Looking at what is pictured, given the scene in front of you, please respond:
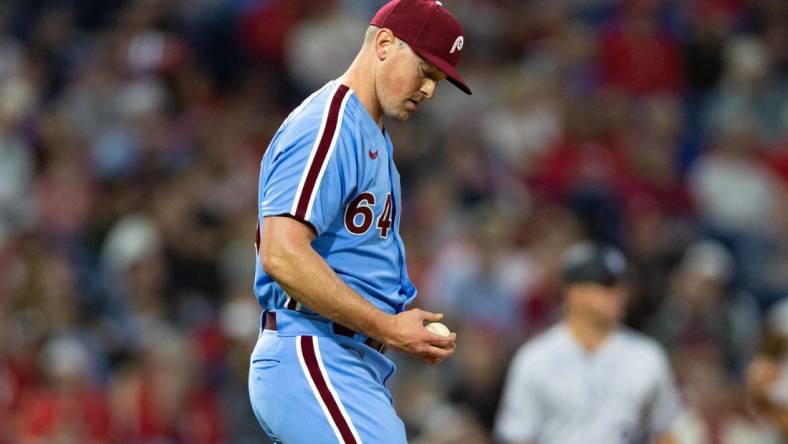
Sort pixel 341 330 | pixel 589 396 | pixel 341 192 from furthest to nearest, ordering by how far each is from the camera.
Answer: pixel 589 396 → pixel 341 330 → pixel 341 192

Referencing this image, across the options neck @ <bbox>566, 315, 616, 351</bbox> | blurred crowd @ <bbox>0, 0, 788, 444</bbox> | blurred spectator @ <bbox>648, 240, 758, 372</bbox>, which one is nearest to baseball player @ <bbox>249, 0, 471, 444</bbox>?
neck @ <bbox>566, 315, 616, 351</bbox>

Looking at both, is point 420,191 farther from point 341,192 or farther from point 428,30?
point 341,192

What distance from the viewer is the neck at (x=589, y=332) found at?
6.63 meters

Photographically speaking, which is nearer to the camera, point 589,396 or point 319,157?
point 319,157

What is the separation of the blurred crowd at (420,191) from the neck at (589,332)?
145 cm

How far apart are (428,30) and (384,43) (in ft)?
0.45

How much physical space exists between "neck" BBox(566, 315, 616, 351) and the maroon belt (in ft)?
7.69

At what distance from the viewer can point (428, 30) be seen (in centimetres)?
427

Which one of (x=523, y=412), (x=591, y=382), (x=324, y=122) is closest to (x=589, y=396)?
(x=591, y=382)

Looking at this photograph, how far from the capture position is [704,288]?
9547mm

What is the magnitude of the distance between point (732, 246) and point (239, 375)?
3613mm

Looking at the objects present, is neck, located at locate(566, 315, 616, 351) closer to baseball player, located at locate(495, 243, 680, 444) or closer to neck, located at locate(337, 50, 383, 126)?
baseball player, located at locate(495, 243, 680, 444)

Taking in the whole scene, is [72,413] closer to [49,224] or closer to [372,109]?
[49,224]

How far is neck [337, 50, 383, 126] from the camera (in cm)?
436
